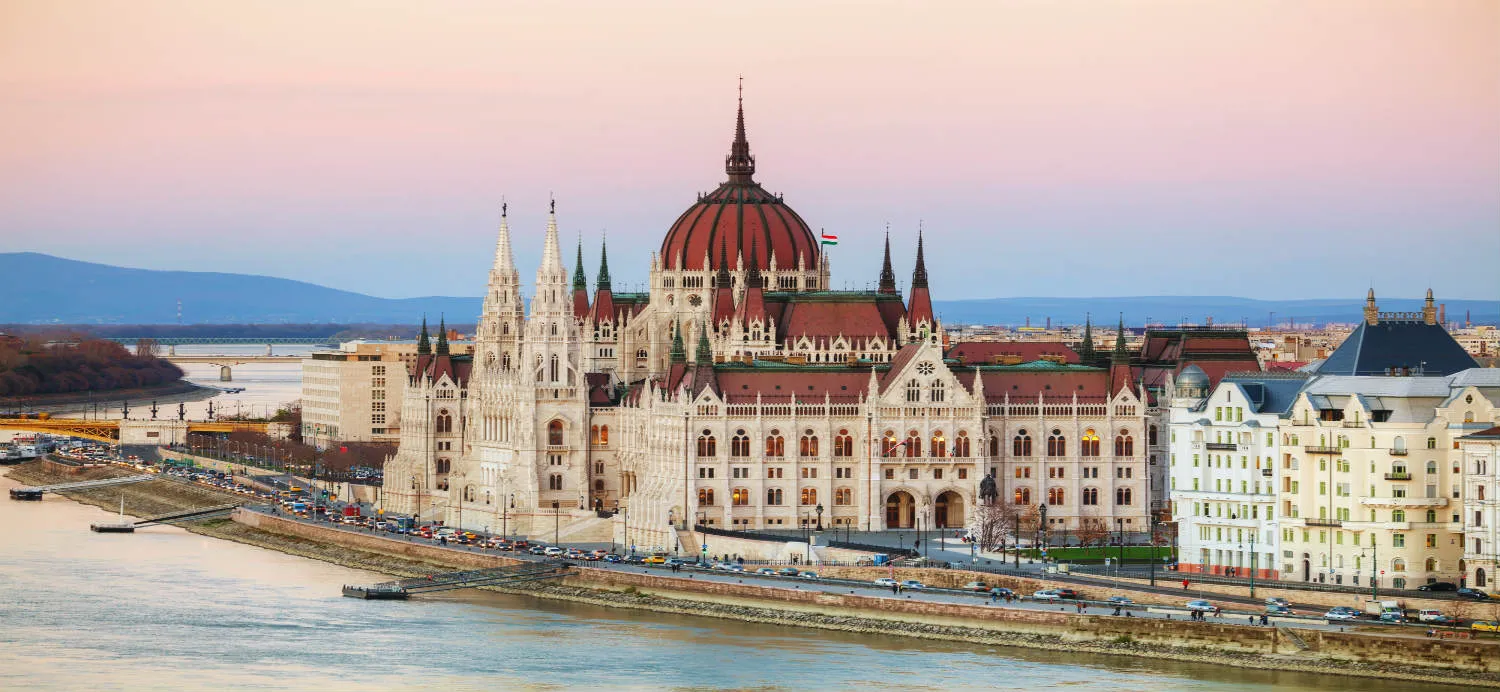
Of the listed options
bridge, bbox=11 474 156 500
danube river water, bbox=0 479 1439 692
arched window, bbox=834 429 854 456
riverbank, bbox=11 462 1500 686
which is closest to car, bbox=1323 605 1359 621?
riverbank, bbox=11 462 1500 686

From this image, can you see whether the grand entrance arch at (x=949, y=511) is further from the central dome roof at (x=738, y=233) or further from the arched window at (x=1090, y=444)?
the central dome roof at (x=738, y=233)

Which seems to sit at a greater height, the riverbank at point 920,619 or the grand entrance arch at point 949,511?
the grand entrance arch at point 949,511

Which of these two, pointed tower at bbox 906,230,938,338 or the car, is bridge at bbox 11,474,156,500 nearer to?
pointed tower at bbox 906,230,938,338

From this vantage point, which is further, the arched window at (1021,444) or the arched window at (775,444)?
the arched window at (1021,444)

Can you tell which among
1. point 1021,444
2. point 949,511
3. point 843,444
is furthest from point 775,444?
point 1021,444

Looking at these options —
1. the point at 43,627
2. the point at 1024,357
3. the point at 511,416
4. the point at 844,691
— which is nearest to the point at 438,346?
the point at 511,416

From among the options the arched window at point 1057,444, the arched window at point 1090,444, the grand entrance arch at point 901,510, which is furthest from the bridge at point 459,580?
the arched window at point 1090,444

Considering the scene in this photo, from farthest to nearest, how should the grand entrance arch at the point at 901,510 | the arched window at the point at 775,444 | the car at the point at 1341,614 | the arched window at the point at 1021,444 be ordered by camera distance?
the arched window at the point at 1021,444 < the grand entrance arch at the point at 901,510 < the arched window at the point at 775,444 < the car at the point at 1341,614

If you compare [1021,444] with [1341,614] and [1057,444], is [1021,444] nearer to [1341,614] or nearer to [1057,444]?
[1057,444]
